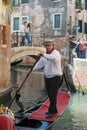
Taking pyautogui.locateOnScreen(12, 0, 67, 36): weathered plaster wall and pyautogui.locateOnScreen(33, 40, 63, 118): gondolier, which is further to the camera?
pyautogui.locateOnScreen(12, 0, 67, 36): weathered plaster wall

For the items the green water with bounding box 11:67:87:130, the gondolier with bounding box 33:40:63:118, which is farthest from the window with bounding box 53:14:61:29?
the gondolier with bounding box 33:40:63:118

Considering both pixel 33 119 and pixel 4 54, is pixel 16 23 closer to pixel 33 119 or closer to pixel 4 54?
pixel 4 54

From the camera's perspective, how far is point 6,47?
40.6 ft

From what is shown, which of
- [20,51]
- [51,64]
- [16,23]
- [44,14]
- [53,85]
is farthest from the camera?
[16,23]

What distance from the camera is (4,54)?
40.3 ft

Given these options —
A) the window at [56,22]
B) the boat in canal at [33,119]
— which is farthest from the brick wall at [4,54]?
the window at [56,22]

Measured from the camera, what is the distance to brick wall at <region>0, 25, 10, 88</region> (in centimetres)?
1204

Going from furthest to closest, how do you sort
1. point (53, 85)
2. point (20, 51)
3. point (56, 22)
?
point (56, 22) < point (20, 51) < point (53, 85)

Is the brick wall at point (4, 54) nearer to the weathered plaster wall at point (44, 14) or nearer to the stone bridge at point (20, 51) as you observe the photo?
the stone bridge at point (20, 51)

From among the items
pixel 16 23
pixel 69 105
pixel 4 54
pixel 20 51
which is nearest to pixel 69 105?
pixel 69 105

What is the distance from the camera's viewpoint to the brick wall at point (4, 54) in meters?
12.0

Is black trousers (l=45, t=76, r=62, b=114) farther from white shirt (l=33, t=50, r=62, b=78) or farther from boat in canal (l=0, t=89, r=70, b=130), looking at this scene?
boat in canal (l=0, t=89, r=70, b=130)

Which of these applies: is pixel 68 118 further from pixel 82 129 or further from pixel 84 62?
pixel 84 62

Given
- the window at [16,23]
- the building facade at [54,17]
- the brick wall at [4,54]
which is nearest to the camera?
A: the brick wall at [4,54]
